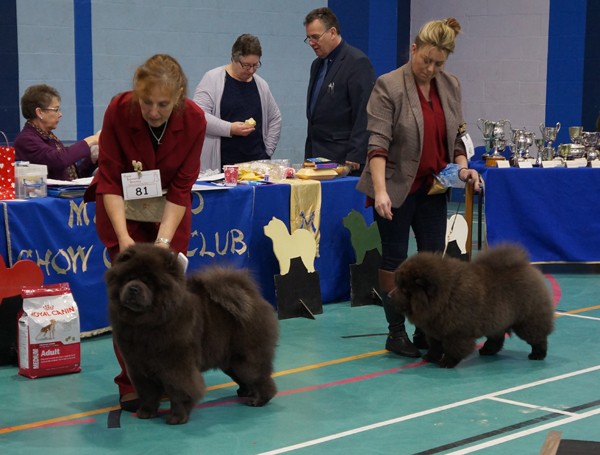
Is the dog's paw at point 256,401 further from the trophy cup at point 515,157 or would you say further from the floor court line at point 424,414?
the trophy cup at point 515,157

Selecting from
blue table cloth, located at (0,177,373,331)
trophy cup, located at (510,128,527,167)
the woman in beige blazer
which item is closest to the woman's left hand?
the woman in beige blazer

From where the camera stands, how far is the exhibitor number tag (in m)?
3.07

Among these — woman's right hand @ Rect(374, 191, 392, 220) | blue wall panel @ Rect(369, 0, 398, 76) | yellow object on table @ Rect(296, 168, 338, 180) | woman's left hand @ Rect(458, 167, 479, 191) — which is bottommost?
woman's right hand @ Rect(374, 191, 392, 220)

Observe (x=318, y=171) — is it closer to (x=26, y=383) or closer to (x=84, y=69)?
(x=26, y=383)

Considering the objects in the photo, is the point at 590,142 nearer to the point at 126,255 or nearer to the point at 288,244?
the point at 288,244

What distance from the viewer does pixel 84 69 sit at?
7.46m

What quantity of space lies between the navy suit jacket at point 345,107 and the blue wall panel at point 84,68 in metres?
2.77

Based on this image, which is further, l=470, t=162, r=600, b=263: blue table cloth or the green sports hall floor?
l=470, t=162, r=600, b=263: blue table cloth

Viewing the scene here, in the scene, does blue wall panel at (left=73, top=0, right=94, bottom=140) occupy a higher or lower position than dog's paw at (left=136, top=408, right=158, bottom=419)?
higher

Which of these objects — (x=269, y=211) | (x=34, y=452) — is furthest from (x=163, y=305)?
(x=269, y=211)

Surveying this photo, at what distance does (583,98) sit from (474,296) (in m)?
6.67

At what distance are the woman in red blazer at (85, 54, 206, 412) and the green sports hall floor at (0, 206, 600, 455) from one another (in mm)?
337

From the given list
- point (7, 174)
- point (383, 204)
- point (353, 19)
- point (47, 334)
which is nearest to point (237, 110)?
point (7, 174)

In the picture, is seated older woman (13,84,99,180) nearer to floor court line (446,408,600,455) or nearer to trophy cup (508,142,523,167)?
floor court line (446,408,600,455)
